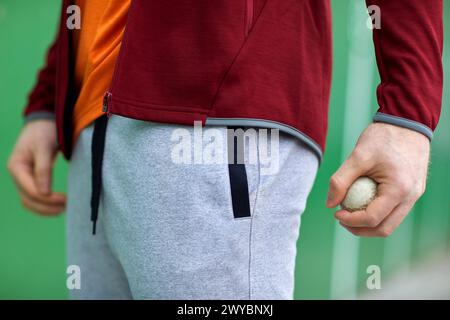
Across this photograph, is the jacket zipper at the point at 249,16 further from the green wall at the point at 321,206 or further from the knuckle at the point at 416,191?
the green wall at the point at 321,206

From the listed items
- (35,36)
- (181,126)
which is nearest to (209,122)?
(181,126)

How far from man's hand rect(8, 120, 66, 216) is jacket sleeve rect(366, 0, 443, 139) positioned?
2.17ft

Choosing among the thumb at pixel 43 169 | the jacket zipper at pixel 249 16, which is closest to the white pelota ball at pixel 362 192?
the jacket zipper at pixel 249 16

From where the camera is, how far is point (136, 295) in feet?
2.27

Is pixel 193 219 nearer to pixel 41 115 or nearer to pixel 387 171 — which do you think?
pixel 387 171

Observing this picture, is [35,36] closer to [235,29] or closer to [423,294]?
[235,29]

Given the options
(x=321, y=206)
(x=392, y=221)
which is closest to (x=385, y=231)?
(x=392, y=221)

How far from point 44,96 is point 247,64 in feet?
1.79

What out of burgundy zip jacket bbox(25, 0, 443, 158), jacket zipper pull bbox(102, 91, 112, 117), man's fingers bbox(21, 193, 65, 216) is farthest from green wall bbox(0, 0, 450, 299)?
jacket zipper pull bbox(102, 91, 112, 117)

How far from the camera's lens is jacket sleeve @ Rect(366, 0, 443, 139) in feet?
2.09

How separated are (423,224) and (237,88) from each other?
1387 mm

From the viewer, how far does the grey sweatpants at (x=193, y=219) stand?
0.63m

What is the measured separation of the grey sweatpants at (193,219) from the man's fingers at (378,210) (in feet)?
0.35

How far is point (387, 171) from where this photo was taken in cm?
62
